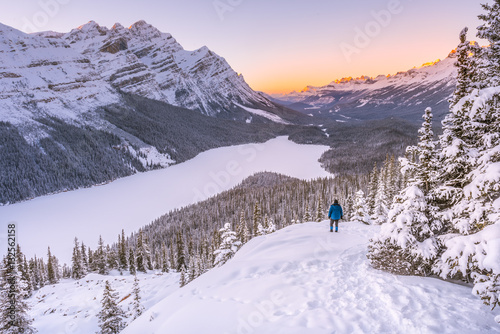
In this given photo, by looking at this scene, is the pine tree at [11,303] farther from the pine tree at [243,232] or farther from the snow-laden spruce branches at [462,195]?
the snow-laden spruce branches at [462,195]

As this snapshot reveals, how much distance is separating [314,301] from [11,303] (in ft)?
74.0

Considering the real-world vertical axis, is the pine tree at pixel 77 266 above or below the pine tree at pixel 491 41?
below

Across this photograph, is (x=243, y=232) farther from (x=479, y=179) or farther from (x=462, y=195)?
(x=479, y=179)

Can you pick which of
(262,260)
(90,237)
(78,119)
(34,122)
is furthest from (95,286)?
(78,119)

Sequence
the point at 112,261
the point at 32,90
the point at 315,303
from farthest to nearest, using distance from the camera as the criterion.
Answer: the point at 32,90 < the point at 112,261 < the point at 315,303

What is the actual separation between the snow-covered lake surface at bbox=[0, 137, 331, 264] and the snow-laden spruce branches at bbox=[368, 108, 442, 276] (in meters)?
83.8

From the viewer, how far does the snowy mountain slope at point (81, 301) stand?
69.3 feet

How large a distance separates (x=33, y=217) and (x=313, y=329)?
11910cm

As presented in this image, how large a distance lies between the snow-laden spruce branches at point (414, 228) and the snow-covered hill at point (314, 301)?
0.68m

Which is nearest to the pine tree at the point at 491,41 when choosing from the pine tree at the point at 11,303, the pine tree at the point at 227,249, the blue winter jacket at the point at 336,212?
the blue winter jacket at the point at 336,212

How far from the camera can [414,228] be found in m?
9.59

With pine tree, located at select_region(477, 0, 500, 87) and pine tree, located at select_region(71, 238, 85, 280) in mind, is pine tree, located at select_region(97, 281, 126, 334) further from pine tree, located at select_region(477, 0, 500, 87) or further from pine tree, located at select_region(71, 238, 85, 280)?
pine tree, located at select_region(71, 238, 85, 280)

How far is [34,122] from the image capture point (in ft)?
454

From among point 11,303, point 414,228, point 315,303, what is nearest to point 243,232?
point 11,303
